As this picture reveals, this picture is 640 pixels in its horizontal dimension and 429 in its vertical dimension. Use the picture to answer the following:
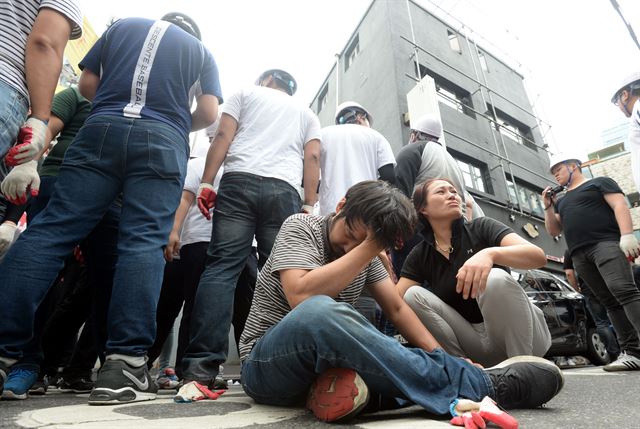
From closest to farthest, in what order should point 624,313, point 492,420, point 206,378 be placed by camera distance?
1. point 492,420
2. point 206,378
3. point 624,313

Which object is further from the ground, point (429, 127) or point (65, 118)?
point (429, 127)

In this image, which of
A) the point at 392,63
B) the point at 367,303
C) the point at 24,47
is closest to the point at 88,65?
the point at 24,47

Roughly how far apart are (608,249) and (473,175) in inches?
364

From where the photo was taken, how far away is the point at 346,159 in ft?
8.61

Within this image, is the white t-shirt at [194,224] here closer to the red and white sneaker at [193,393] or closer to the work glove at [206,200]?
the work glove at [206,200]

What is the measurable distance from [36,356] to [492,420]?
1819 millimetres

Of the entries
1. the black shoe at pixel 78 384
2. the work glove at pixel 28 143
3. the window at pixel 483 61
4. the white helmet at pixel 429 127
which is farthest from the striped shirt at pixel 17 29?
the window at pixel 483 61

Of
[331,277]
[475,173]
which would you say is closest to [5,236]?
[331,277]

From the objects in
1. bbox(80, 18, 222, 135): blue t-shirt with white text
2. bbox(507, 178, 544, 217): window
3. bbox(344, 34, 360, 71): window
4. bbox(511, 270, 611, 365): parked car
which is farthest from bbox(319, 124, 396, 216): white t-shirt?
bbox(344, 34, 360, 71): window

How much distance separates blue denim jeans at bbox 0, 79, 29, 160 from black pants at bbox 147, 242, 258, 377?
4.52 feet

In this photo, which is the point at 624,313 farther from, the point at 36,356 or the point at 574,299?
the point at 36,356

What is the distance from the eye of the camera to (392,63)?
38.1 ft

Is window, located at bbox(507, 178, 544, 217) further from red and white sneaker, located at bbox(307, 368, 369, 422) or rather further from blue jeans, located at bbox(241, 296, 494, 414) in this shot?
red and white sneaker, located at bbox(307, 368, 369, 422)

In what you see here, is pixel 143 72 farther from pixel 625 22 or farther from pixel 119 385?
pixel 625 22
